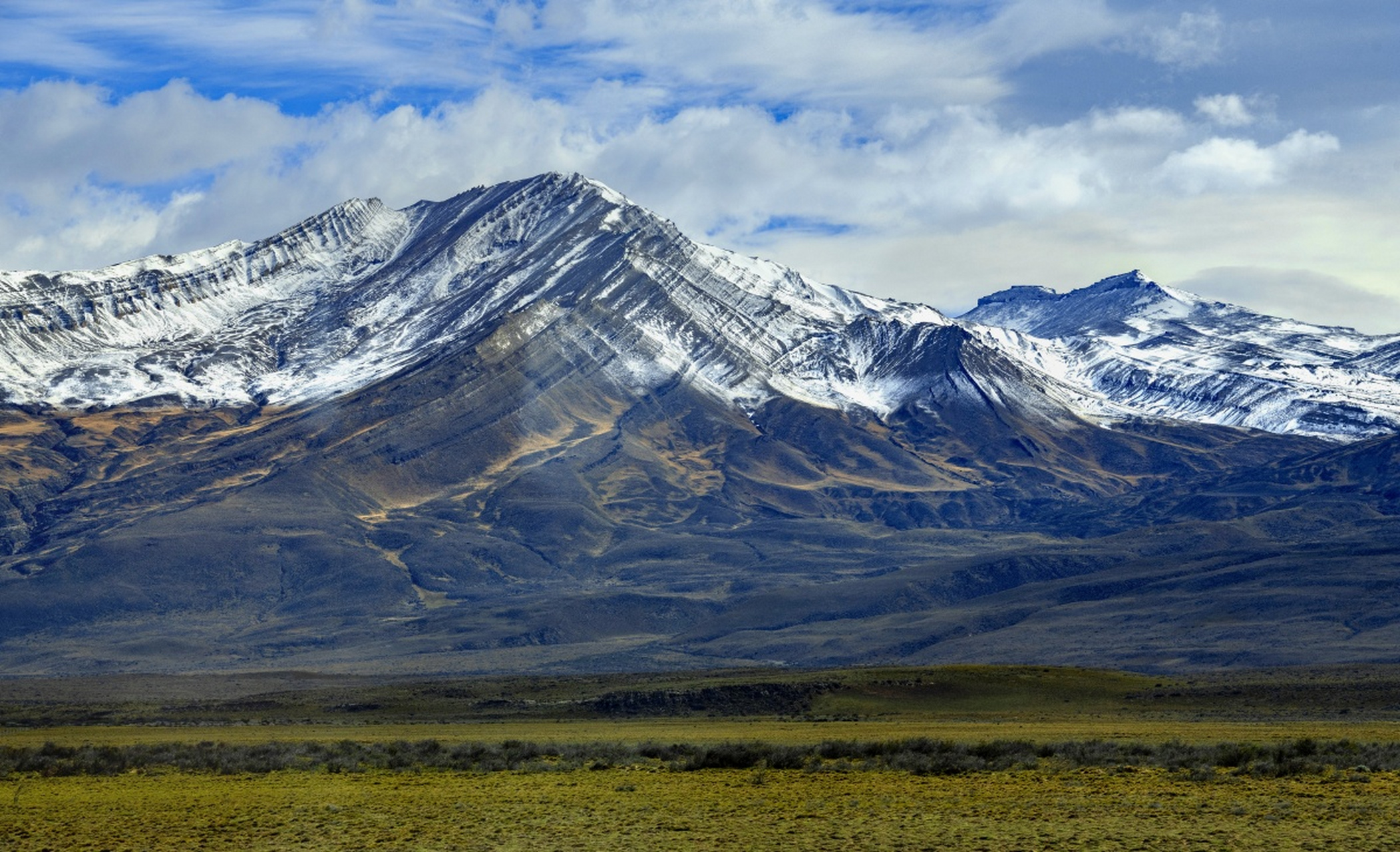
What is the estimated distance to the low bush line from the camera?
48.5 m

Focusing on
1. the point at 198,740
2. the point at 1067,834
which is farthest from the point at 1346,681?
the point at 1067,834

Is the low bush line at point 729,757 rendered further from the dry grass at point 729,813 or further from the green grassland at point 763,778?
the dry grass at point 729,813

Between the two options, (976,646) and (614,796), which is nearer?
(614,796)

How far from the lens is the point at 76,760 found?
57875mm

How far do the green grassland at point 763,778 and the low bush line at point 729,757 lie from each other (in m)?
0.15

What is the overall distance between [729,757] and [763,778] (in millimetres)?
4751

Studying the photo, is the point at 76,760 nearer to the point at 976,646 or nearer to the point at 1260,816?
the point at 1260,816

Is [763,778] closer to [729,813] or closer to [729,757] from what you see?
Result: [729,757]

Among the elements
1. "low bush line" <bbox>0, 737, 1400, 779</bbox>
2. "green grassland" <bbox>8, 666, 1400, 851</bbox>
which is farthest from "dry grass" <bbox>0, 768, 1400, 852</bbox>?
"low bush line" <bbox>0, 737, 1400, 779</bbox>

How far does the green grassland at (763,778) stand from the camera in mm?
36969

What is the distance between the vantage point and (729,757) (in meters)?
53.1

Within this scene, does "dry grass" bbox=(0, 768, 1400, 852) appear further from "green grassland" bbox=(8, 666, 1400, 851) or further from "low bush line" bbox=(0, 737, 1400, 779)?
"low bush line" bbox=(0, 737, 1400, 779)

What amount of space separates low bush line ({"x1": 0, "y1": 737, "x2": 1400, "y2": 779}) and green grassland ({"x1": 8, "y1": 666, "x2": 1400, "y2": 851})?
153mm

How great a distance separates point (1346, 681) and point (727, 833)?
73.6 m
